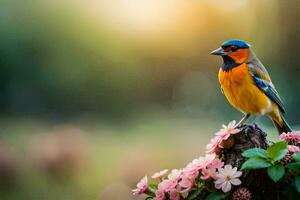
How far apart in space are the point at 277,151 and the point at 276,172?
0.02 meters

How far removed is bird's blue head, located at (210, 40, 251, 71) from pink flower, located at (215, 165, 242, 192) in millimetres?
292

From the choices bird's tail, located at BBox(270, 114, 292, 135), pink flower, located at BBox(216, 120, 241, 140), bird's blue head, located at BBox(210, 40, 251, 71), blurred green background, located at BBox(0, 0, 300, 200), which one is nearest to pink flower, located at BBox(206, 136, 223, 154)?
pink flower, located at BBox(216, 120, 241, 140)

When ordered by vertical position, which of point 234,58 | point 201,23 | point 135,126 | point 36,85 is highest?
point 234,58

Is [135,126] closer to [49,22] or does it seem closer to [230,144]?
[49,22]

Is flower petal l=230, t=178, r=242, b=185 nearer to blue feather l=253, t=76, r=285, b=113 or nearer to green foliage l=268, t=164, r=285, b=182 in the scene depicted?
green foliage l=268, t=164, r=285, b=182

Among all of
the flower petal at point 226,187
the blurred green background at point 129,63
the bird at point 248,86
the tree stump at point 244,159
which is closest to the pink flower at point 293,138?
the tree stump at point 244,159

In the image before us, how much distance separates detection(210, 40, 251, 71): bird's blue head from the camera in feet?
3.13

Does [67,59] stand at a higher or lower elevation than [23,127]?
higher

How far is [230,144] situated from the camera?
0.74 metres

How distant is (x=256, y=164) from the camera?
25.6 inches

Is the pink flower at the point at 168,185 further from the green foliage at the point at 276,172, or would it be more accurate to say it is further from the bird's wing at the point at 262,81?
the bird's wing at the point at 262,81

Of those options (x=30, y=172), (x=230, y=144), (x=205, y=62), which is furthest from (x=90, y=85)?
(x=230, y=144)

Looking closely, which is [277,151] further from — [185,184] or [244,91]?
[244,91]

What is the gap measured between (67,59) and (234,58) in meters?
2.05
